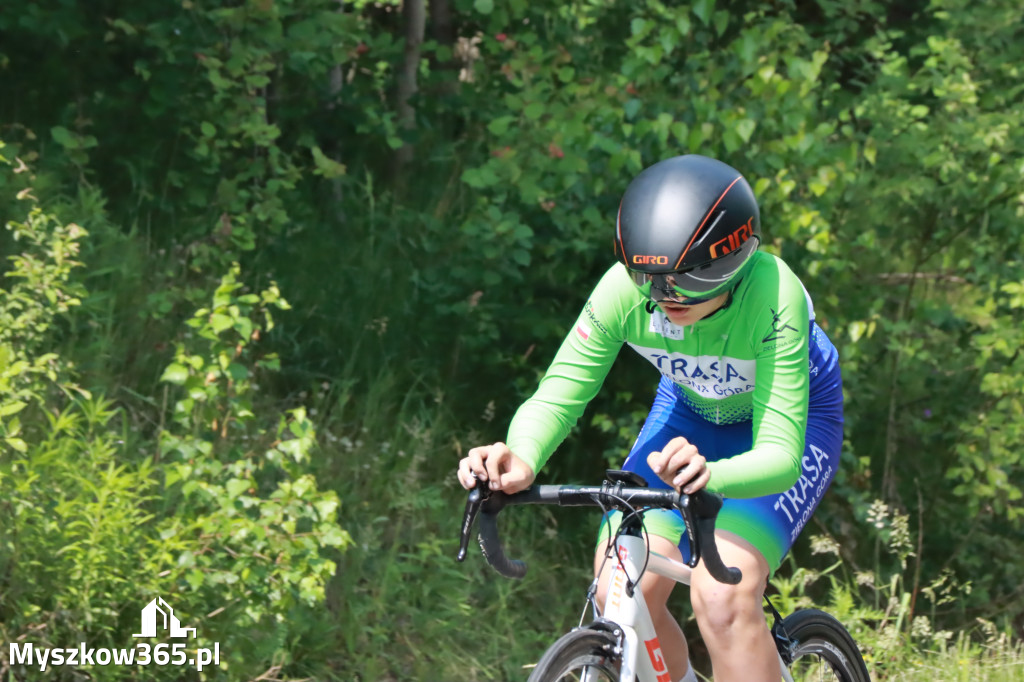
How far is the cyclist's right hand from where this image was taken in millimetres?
2617

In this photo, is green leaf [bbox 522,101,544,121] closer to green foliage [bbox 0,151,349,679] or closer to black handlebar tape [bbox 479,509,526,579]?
green foliage [bbox 0,151,349,679]

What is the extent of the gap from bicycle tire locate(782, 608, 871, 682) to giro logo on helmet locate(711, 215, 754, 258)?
3.64 feet

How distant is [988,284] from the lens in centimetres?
610

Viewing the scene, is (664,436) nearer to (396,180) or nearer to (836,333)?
(836,333)

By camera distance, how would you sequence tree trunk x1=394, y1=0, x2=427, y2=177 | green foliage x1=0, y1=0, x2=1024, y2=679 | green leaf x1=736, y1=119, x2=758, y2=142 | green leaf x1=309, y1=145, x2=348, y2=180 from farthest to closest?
tree trunk x1=394, y1=0, x2=427, y2=177 < green leaf x1=309, y1=145, x2=348, y2=180 < green leaf x1=736, y1=119, x2=758, y2=142 < green foliage x1=0, y1=0, x2=1024, y2=679

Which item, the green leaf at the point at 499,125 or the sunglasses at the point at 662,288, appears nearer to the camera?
the sunglasses at the point at 662,288

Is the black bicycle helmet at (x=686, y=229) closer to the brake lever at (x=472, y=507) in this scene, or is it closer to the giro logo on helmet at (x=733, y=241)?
the giro logo on helmet at (x=733, y=241)

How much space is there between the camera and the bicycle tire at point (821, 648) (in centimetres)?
321

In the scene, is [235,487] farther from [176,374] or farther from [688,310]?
[688,310]

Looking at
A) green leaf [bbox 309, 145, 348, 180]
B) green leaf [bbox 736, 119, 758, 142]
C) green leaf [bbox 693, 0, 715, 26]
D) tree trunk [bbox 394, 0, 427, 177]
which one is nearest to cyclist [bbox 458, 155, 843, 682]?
green leaf [bbox 736, 119, 758, 142]

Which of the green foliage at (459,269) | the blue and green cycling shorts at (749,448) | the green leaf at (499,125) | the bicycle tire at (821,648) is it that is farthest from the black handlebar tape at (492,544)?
the green leaf at (499,125)

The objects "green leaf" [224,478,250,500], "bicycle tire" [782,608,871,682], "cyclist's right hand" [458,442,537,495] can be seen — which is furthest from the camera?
"green leaf" [224,478,250,500]

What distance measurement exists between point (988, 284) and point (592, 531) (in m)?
2.44

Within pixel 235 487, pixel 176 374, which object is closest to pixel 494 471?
pixel 235 487
